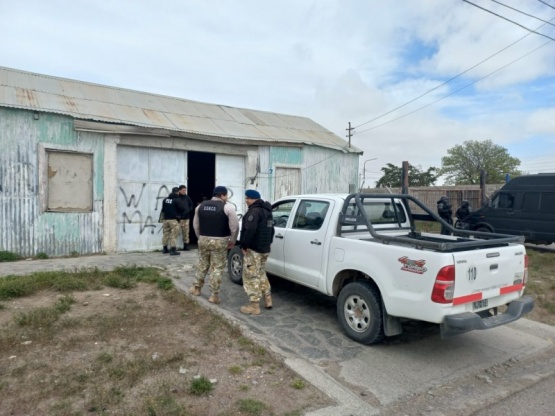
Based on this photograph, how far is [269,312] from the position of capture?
5.56 metres

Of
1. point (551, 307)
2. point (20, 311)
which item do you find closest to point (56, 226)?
point (20, 311)

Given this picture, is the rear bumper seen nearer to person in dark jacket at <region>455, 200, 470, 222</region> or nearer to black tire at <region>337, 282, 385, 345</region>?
black tire at <region>337, 282, 385, 345</region>

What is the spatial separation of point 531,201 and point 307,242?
8.59 meters

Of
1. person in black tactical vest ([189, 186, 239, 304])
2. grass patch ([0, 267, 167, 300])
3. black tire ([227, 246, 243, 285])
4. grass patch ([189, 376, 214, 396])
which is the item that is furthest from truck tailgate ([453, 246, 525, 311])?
grass patch ([0, 267, 167, 300])

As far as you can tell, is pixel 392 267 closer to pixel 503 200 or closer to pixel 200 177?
pixel 503 200

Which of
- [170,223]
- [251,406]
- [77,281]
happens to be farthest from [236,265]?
[251,406]

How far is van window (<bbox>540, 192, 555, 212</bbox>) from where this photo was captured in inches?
401

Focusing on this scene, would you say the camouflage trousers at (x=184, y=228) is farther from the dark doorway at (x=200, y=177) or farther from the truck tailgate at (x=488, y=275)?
the truck tailgate at (x=488, y=275)

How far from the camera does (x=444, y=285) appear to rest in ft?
12.0

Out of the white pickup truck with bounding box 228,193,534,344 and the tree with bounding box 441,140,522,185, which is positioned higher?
the tree with bounding box 441,140,522,185

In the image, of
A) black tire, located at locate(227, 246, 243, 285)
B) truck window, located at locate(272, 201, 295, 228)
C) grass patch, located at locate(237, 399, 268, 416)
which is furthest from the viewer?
black tire, located at locate(227, 246, 243, 285)

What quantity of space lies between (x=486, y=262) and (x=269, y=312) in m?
2.96

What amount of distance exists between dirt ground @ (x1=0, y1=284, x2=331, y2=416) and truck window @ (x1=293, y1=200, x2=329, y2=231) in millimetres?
1772

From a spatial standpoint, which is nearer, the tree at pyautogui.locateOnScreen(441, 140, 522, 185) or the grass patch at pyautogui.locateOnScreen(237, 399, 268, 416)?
the grass patch at pyautogui.locateOnScreen(237, 399, 268, 416)
